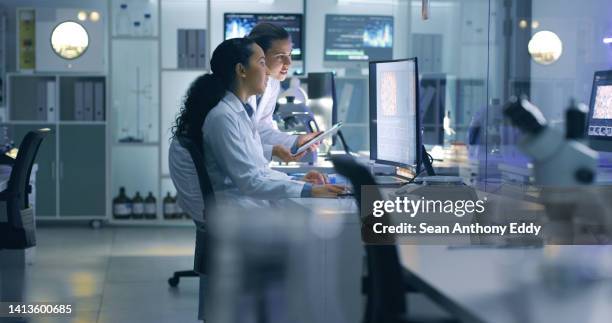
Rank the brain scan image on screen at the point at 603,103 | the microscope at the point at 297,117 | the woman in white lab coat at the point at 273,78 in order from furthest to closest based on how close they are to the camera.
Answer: the microscope at the point at 297,117 < the brain scan image on screen at the point at 603,103 < the woman in white lab coat at the point at 273,78

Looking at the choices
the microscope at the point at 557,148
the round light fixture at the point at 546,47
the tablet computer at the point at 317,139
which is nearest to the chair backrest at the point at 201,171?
the tablet computer at the point at 317,139

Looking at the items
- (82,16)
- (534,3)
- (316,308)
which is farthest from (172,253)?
(316,308)

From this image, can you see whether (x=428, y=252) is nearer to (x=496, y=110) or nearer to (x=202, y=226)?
(x=202, y=226)

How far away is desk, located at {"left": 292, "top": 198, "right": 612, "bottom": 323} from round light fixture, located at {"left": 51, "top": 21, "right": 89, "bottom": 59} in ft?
22.7

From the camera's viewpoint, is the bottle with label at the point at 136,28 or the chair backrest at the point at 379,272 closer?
the chair backrest at the point at 379,272

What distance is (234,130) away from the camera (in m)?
3.82

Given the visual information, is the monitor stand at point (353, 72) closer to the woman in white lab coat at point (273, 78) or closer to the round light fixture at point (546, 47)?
the round light fixture at point (546, 47)

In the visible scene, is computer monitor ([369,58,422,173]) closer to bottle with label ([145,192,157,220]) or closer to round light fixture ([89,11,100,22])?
bottle with label ([145,192,157,220])

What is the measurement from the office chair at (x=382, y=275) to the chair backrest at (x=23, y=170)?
3578 millimetres

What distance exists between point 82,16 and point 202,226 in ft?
18.2

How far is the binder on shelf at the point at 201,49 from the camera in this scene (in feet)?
29.6

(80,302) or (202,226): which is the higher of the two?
(202,226)

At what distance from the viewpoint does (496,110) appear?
6.47 metres

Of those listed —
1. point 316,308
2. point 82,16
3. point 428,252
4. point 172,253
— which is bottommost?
point 172,253
